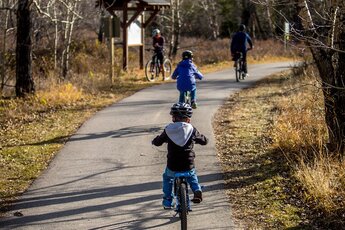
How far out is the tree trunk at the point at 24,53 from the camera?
16500 millimetres

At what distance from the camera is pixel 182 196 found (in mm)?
6246

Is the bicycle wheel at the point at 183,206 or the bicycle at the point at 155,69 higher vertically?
the bicycle at the point at 155,69

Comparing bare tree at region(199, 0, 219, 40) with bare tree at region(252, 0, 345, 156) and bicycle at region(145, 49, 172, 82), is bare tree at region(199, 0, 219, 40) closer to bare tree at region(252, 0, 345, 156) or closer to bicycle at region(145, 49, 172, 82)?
bicycle at region(145, 49, 172, 82)

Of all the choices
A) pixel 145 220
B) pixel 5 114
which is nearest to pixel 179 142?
pixel 145 220

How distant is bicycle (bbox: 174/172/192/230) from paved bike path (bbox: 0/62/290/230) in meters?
0.39

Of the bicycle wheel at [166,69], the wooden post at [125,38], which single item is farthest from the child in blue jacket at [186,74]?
the wooden post at [125,38]

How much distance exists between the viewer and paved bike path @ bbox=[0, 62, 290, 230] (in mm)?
6898

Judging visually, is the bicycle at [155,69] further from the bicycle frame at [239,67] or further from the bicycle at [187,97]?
the bicycle at [187,97]

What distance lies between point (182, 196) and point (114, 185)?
92.6 inches

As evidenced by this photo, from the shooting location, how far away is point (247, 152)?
1037 cm

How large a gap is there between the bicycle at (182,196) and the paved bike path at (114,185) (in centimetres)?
39

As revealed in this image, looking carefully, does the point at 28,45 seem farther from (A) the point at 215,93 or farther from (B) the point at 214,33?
(B) the point at 214,33

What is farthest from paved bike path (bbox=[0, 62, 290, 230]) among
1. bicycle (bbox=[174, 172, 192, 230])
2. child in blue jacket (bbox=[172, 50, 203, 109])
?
child in blue jacket (bbox=[172, 50, 203, 109])

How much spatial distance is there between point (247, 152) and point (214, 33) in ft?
120
